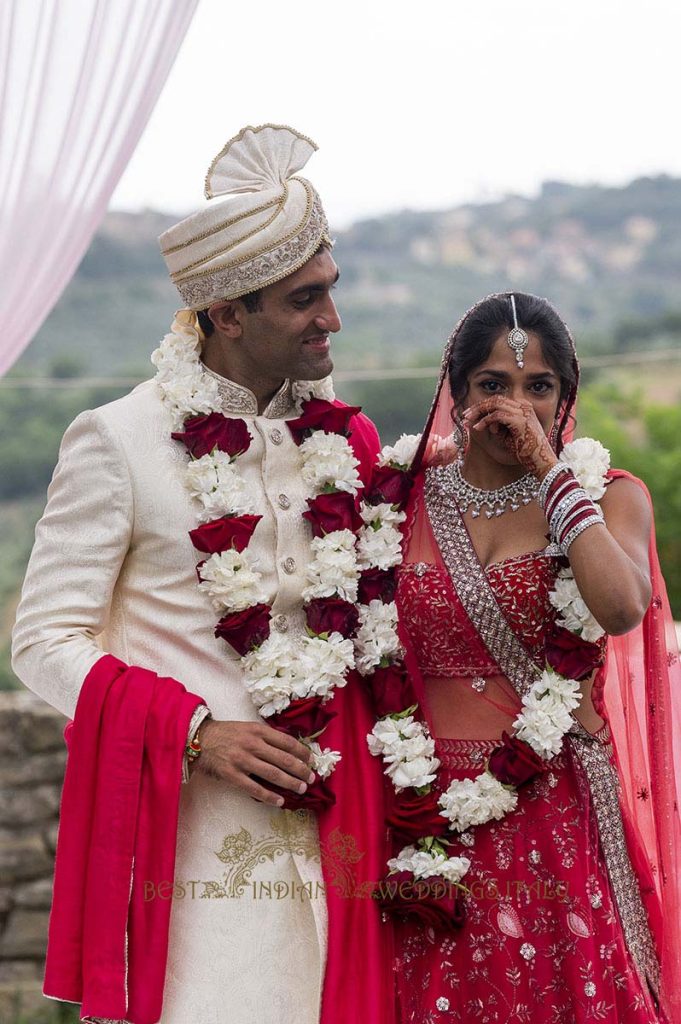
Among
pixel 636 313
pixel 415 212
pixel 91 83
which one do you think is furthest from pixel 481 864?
pixel 415 212

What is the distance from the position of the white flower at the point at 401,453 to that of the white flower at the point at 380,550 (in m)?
0.18

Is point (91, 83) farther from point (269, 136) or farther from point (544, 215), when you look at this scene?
point (544, 215)

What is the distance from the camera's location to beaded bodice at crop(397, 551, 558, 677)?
2.53 metres

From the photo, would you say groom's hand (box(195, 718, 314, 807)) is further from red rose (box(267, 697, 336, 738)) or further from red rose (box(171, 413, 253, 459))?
red rose (box(171, 413, 253, 459))

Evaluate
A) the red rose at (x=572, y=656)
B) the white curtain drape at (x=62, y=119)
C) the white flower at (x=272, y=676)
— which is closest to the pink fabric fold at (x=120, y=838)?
the white flower at (x=272, y=676)

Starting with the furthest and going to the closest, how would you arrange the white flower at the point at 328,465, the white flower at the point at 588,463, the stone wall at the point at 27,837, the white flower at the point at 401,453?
→ 1. the stone wall at the point at 27,837
2. the white flower at the point at 401,453
3. the white flower at the point at 328,465
4. the white flower at the point at 588,463

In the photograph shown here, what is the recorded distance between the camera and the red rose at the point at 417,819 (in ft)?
8.07

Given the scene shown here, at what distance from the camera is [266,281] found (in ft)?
8.64

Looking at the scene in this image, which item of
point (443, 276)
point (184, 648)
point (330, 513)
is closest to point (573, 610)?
point (330, 513)

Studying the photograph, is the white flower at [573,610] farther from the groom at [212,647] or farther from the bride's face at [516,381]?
the groom at [212,647]

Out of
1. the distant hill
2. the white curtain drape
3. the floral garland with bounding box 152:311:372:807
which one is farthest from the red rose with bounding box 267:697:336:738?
the distant hill

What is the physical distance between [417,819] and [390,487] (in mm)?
705

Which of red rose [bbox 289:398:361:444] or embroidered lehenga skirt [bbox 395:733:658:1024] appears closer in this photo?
embroidered lehenga skirt [bbox 395:733:658:1024]

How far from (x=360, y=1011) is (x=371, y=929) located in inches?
5.9
